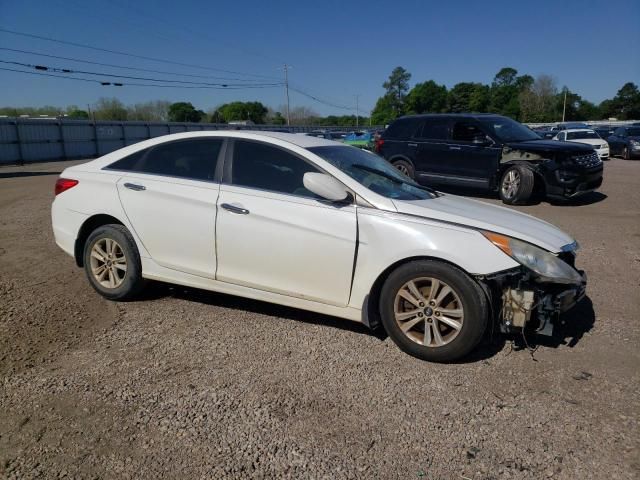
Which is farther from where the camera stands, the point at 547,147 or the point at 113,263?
the point at 547,147

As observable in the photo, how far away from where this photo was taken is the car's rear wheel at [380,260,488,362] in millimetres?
3273

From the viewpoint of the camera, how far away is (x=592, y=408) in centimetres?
292

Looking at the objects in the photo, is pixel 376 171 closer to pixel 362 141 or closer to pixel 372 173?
pixel 372 173

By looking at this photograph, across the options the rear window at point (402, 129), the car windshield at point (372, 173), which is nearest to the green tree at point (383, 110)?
the rear window at point (402, 129)

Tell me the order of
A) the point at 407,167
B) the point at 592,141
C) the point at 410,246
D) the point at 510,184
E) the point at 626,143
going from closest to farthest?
the point at 410,246 < the point at 510,184 < the point at 407,167 < the point at 592,141 < the point at 626,143

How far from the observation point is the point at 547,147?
992 cm

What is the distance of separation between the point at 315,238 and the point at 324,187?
384 millimetres

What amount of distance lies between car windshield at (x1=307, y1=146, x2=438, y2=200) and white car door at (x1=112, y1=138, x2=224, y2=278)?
3.12 feet

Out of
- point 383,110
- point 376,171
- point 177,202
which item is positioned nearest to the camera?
point 177,202

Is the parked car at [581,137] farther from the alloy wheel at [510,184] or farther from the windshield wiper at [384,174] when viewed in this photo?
the windshield wiper at [384,174]

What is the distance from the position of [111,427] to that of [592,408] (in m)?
2.80

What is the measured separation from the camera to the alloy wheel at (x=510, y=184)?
10219mm

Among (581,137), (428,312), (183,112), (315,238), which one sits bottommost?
(428,312)

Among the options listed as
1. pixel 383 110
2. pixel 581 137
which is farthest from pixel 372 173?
pixel 383 110
